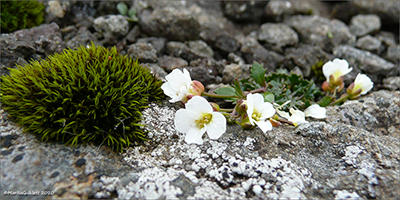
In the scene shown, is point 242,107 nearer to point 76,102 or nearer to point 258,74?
point 258,74

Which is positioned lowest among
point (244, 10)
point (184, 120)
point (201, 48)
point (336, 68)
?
point (184, 120)

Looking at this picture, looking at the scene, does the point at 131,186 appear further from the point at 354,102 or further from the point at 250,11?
the point at 250,11

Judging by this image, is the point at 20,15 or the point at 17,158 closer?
the point at 17,158

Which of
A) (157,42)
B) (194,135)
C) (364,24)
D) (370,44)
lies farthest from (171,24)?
(364,24)

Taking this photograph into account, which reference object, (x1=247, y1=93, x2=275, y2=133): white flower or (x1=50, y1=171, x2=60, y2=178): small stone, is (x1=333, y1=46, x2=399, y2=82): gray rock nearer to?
(x1=247, y1=93, x2=275, y2=133): white flower

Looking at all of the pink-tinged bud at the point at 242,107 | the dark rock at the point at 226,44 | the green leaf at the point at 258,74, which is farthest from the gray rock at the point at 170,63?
the pink-tinged bud at the point at 242,107

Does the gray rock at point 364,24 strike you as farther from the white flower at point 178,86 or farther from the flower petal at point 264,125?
the white flower at point 178,86

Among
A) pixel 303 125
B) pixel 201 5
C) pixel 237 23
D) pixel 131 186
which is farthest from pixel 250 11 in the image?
pixel 131 186
